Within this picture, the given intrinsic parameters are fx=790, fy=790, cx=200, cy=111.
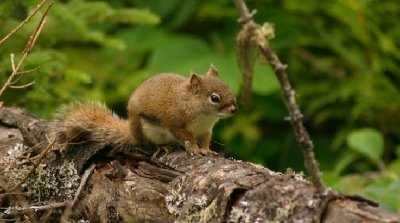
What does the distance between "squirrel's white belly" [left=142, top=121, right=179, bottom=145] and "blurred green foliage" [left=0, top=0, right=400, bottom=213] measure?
175 centimetres

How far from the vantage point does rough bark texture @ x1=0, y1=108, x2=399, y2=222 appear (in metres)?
2.62

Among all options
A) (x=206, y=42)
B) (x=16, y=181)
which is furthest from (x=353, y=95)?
(x=16, y=181)

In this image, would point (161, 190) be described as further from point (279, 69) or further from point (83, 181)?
point (279, 69)

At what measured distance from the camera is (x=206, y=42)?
6.92 meters

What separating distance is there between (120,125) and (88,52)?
3329mm

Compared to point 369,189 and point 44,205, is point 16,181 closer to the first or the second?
point 44,205

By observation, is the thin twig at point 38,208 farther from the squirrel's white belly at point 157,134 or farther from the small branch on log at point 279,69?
the small branch on log at point 279,69

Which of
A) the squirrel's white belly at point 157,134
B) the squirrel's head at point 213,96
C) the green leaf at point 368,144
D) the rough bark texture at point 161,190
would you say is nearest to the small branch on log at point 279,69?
the rough bark texture at point 161,190

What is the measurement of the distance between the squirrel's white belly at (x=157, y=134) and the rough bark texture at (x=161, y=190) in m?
0.21

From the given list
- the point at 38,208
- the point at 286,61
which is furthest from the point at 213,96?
the point at 286,61

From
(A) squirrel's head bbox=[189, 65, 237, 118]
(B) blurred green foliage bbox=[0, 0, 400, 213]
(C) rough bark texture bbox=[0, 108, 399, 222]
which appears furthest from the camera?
(B) blurred green foliage bbox=[0, 0, 400, 213]

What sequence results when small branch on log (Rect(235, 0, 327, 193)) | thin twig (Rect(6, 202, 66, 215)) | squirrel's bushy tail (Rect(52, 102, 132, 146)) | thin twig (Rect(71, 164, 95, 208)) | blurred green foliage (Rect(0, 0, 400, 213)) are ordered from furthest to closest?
blurred green foliage (Rect(0, 0, 400, 213)) < squirrel's bushy tail (Rect(52, 102, 132, 146)) < thin twig (Rect(71, 164, 95, 208)) < thin twig (Rect(6, 202, 66, 215)) < small branch on log (Rect(235, 0, 327, 193))

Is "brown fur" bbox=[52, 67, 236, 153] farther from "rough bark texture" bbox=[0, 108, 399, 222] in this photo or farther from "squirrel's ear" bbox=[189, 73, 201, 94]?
"rough bark texture" bbox=[0, 108, 399, 222]

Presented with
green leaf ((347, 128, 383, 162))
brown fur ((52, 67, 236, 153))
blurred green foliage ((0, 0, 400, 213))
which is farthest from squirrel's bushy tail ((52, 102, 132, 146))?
blurred green foliage ((0, 0, 400, 213))
